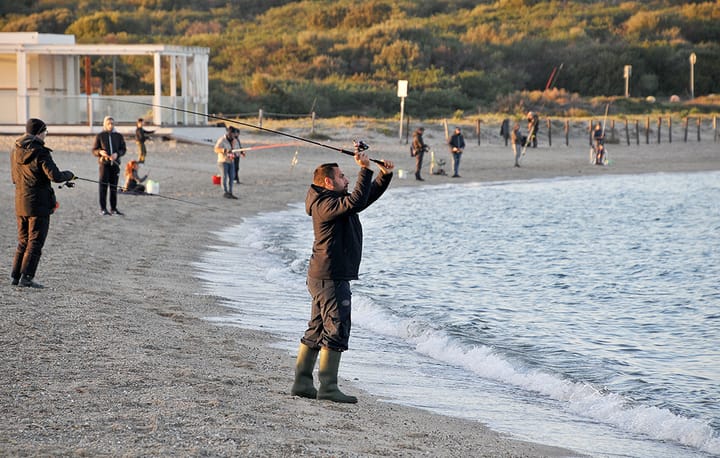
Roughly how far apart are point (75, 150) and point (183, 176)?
17.2 ft

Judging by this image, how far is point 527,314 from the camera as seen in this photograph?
39.6 ft

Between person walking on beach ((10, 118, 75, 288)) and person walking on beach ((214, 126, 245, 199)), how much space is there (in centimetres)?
1078

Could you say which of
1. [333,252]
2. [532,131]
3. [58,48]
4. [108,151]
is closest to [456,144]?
[532,131]

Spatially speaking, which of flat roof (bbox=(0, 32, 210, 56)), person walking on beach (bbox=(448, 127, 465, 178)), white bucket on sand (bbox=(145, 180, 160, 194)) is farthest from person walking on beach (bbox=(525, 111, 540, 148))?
white bucket on sand (bbox=(145, 180, 160, 194))

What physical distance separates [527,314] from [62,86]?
24393 millimetres

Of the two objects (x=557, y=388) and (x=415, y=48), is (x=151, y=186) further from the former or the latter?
(x=415, y=48)

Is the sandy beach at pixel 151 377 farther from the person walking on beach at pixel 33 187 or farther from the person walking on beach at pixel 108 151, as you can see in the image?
the person walking on beach at pixel 108 151

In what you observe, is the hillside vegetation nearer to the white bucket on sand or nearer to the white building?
the white building

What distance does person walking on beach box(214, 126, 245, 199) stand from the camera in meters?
21.4

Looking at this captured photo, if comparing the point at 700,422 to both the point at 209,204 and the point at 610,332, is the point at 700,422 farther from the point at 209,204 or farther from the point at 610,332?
the point at 209,204

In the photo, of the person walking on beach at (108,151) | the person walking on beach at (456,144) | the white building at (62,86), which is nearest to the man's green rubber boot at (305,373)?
the person walking on beach at (108,151)

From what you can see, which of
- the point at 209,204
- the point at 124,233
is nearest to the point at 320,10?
the point at 209,204

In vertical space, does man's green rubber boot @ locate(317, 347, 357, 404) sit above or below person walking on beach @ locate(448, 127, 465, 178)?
below

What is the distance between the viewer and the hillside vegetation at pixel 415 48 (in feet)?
176
